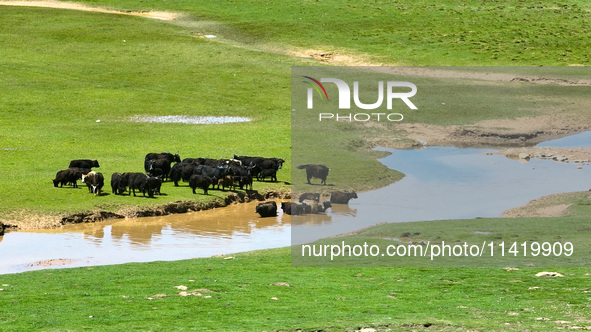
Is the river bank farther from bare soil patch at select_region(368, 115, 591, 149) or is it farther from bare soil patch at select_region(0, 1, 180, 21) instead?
bare soil patch at select_region(0, 1, 180, 21)

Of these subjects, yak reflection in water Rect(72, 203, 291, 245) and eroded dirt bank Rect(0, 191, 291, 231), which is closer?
yak reflection in water Rect(72, 203, 291, 245)

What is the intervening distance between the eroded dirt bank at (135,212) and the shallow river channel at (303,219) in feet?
1.28

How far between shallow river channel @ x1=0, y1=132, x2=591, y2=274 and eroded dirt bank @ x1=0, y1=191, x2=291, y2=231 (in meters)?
0.39

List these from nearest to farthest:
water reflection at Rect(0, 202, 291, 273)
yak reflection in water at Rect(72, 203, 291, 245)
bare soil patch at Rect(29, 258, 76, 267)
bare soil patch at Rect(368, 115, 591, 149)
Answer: bare soil patch at Rect(29, 258, 76, 267)
water reflection at Rect(0, 202, 291, 273)
yak reflection in water at Rect(72, 203, 291, 245)
bare soil patch at Rect(368, 115, 591, 149)

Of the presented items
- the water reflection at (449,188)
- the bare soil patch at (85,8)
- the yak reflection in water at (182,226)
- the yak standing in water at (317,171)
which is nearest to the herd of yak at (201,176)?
the yak standing in water at (317,171)

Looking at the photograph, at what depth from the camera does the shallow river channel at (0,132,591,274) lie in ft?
80.2

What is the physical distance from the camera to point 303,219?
1138 inches

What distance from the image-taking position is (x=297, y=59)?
198 feet

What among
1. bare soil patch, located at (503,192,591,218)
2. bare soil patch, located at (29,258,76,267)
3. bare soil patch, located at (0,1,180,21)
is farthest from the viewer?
bare soil patch, located at (0,1,180,21)

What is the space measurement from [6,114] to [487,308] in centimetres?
3446

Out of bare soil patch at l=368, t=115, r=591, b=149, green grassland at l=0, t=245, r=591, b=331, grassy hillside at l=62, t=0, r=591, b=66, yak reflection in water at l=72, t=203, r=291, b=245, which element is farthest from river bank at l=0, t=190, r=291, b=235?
grassy hillside at l=62, t=0, r=591, b=66

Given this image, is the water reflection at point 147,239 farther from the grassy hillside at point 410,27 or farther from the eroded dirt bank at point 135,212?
the grassy hillside at point 410,27

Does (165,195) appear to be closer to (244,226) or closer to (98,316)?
→ (244,226)

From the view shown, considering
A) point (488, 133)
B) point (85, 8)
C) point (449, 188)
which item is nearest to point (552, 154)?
point (488, 133)
